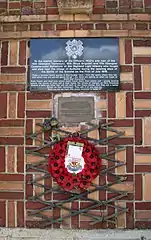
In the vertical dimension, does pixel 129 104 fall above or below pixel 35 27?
below

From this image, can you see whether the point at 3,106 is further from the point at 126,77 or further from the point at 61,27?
the point at 126,77

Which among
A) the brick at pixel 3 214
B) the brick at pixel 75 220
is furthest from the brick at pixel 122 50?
the brick at pixel 3 214

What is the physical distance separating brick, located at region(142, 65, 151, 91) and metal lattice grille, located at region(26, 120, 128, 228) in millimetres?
589

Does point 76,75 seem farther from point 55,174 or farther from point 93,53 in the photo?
→ point 55,174

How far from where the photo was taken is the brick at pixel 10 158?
5199 mm

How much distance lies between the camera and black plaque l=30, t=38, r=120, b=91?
17.1ft

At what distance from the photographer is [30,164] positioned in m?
5.18

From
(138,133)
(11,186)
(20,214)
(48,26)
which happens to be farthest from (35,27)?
(20,214)

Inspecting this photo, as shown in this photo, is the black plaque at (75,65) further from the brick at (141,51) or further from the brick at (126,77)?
the brick at (141,51)

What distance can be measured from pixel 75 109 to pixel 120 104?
0.50 metres

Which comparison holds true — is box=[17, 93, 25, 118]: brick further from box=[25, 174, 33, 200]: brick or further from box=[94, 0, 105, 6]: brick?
box=[94, 0, 105, 6]: brick

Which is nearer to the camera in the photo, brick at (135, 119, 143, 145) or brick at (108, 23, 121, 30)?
brick at (135, 119, 143, 145)

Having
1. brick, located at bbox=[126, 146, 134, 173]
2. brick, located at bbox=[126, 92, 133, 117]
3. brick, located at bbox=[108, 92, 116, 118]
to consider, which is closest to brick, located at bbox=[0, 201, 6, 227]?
brick, located at bbox=[126, 146, 134, 173]

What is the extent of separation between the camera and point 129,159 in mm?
5148
